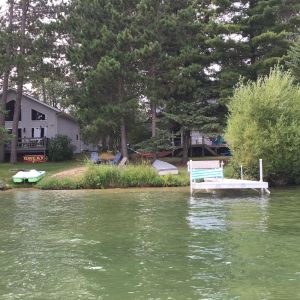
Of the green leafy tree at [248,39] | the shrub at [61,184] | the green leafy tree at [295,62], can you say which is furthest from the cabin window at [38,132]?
the green leafy tree at [295,62]

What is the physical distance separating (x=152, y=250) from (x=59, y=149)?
32232 mm

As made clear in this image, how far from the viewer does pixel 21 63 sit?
115 ft

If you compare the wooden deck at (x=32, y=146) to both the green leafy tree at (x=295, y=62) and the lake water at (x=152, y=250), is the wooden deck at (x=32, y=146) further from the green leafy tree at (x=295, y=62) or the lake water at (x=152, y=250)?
the lake water at (x=152, y=250)

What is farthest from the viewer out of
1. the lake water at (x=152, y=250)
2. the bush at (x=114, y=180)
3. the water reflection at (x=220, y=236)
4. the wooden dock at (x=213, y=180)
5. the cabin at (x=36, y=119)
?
the cabin at (x=36, y=119)

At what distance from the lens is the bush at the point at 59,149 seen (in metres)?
40.7

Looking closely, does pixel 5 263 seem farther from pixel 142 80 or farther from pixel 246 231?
pixel 142 80

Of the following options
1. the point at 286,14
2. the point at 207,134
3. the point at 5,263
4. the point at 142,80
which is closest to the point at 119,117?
the point at 142,80

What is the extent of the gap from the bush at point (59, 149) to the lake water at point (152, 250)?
23.2 meters

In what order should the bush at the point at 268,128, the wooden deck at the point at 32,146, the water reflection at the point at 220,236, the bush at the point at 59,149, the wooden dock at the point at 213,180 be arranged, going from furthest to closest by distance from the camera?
the wooden deck at the point at 32,146 → the bush at the point at 59,149 → the bush at the point at 268,128 → the wooden dock at the point at 213,180 → the water reflection at the point at 220,236

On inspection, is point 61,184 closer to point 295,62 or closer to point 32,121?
point 295,62

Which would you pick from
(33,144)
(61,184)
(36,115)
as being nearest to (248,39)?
(61,184)

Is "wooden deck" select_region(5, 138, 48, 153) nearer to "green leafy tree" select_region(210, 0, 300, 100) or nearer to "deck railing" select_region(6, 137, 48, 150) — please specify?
"deck railing" select_region(6, 137, 48, 150)

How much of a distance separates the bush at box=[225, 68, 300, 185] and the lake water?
5.50 meters

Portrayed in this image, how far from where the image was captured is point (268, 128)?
22.7m
